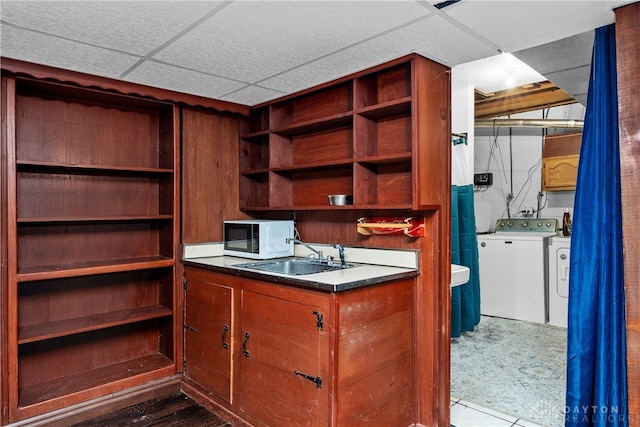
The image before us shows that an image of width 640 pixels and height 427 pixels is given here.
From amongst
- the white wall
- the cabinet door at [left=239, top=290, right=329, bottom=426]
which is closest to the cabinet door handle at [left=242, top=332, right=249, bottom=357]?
the cabinet door at [left=239, top=290, right=329, bottom=426]

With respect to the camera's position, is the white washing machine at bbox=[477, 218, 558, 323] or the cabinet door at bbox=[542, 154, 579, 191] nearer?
the white washing machine at bbox=[477, 218, 558, 323]

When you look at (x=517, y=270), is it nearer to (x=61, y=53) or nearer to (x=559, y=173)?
(x=559, y=173)

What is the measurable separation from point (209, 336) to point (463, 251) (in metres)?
2.53

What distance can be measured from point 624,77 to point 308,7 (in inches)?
54.8

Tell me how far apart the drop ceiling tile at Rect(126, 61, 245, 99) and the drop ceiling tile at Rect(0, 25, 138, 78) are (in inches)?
4.4

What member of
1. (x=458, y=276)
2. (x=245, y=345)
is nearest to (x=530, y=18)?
(x=458, y=276)

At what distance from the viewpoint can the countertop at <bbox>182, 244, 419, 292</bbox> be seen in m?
2.03

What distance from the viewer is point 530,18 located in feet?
5.92

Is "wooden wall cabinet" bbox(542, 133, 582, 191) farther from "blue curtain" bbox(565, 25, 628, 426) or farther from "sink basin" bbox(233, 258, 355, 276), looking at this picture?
"sink basin" bbox(233, 258, 355, 276)

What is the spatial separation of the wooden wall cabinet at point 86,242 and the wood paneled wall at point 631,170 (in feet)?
8.83

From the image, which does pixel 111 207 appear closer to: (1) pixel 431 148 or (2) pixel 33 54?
(2) pixel 33 54

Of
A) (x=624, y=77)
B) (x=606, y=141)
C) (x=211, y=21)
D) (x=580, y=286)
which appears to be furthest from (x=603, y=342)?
(x=211, y=21)

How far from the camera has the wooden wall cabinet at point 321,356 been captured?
6.41 feet

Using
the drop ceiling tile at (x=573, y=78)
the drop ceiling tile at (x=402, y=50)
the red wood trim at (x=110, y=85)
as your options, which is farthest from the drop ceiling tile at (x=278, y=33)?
the drop ceiling tile at (x=573, y=78)
